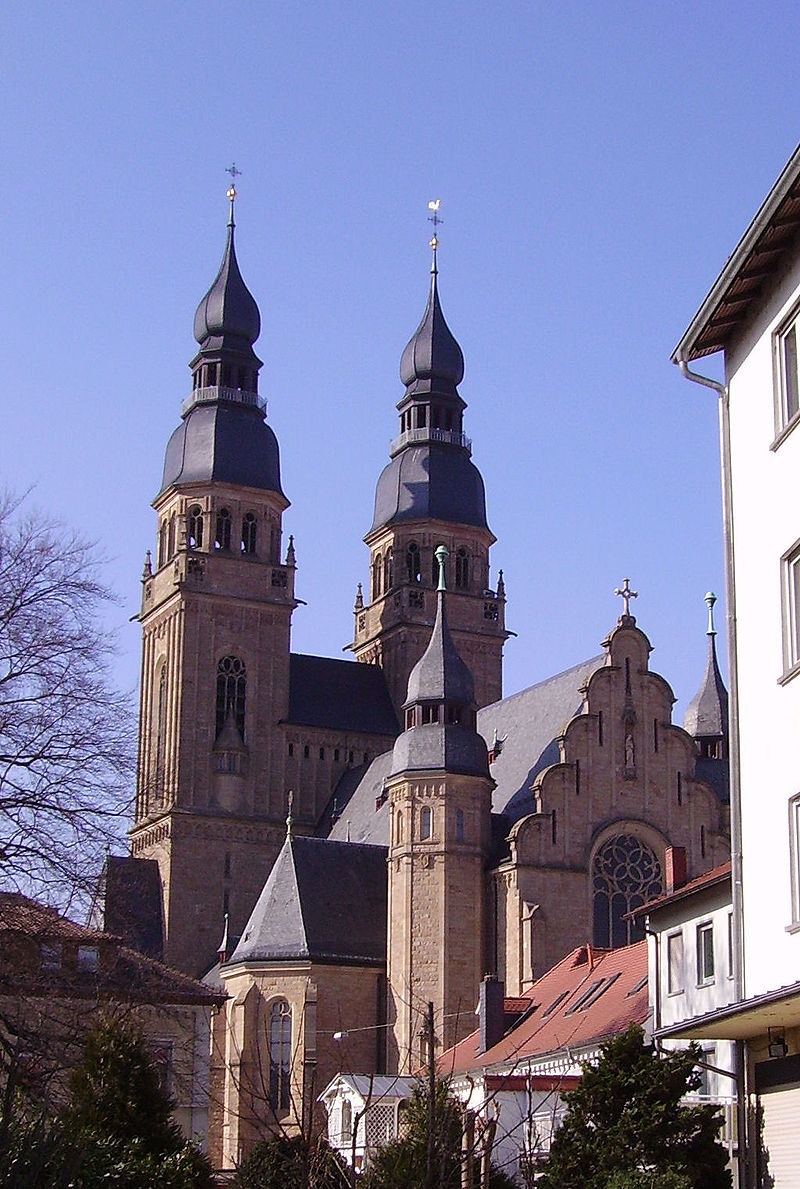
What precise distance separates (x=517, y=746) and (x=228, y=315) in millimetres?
28927

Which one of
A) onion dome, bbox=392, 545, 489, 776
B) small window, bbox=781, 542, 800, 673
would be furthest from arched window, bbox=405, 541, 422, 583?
small window, bbox=781, 542, 800, 673

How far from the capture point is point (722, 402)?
27125 mm

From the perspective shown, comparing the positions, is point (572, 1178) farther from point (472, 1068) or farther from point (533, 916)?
point (533, 916)

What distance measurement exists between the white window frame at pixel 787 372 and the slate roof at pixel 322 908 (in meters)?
45.1

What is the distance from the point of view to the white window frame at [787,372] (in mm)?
24141

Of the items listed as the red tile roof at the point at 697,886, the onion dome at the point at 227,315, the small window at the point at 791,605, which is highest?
the onion dome at the point at 227,315

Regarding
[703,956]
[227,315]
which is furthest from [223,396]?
[703,956]

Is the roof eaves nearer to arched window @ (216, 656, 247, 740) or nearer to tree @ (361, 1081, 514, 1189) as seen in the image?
tree @ (361, 1081, 514, 1189)

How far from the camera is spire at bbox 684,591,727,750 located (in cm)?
7869

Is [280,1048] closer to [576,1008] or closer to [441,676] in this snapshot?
[441,676]

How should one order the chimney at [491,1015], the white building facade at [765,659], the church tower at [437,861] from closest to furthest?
the white building facade at [765,659]
the chimney at [491,1015]
the church tower at [437,861]

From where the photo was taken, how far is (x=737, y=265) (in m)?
24.8

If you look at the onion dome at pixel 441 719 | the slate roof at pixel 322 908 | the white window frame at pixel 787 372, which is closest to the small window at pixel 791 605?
the white window frame at pixel 787 372

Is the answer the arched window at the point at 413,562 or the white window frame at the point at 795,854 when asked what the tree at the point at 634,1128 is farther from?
the arched window at the point at 413,562
